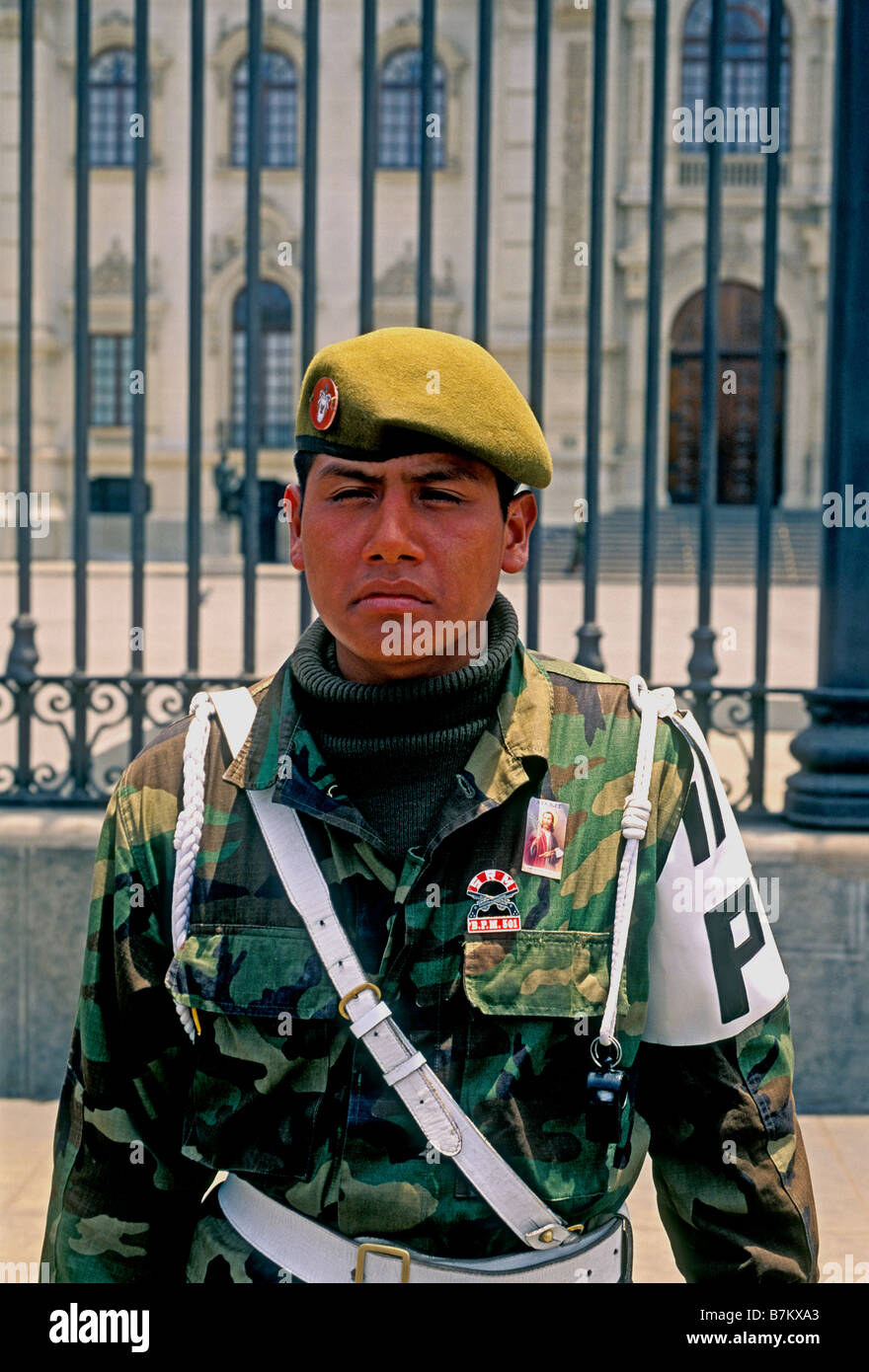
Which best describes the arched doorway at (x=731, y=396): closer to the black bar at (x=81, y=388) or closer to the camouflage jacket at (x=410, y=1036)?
the black bar at (x=81, y=388)

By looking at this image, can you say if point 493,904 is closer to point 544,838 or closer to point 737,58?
point 544,838

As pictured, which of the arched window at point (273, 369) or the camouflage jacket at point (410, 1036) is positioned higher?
the arched window at point (273, 369)

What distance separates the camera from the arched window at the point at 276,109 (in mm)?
24234

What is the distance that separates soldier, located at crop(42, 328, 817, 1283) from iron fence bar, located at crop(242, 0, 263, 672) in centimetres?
283

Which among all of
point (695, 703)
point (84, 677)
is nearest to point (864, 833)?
point (695, 703)

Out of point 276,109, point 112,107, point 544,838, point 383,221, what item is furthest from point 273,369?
point 544,838

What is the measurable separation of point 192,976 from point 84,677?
10.2 feet

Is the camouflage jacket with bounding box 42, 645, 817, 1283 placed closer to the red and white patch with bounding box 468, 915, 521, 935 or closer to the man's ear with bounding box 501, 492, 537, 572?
the red and white patch with bounding box 468, 915, 521, 935

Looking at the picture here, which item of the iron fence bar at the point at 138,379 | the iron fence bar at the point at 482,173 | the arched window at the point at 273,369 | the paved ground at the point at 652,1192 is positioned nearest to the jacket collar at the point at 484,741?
the paved ground at the point at 652,1192

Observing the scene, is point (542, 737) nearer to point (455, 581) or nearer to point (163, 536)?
point (455, 581)

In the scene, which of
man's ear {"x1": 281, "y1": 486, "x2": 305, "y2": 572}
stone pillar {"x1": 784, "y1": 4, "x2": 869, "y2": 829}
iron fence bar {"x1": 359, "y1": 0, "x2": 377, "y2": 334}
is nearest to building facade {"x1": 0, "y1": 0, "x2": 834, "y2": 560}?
Result: iron fence bar {"x1": 359, "y1": 0, "x2": 377, "y2": 334}

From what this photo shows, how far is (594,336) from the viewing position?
15.4ft

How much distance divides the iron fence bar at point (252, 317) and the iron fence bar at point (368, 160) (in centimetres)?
33

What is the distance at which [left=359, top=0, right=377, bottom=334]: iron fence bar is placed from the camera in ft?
14.9
